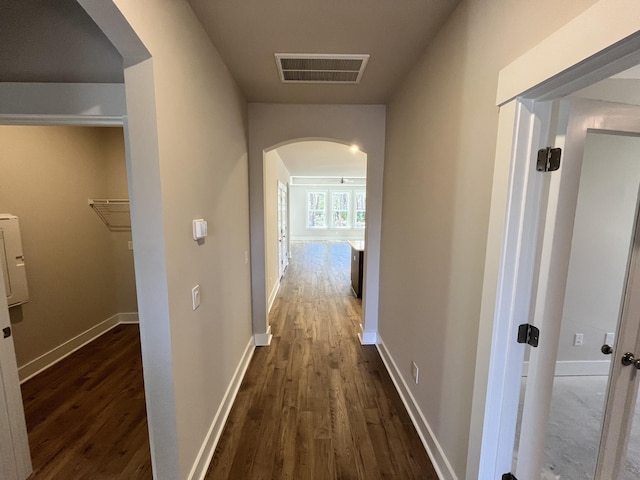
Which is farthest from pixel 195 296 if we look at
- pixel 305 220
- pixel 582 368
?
pixel 305 220

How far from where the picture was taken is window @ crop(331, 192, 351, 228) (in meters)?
11.7

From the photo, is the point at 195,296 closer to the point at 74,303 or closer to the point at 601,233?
the point at 74,303

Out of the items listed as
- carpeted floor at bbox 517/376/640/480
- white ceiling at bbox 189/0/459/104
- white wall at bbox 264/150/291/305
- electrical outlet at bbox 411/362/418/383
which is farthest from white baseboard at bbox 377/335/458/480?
white ceiling at bbox 189/0/459/104

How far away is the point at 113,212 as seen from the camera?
3.32m

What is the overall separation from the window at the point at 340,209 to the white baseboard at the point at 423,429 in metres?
9.42

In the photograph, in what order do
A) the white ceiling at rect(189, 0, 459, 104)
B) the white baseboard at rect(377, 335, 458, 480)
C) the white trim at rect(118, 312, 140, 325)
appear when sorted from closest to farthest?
the white ceiling at rect(189, 0, 459, 104), the white baseboard at rect(377, 335, 458, 480), the white trim at rect(118, 312, 140, 325)

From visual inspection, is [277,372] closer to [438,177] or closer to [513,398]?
[513,398]

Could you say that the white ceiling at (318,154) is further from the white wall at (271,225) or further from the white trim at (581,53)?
the white trim at (581,53)

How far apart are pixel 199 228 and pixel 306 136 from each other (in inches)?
69.4

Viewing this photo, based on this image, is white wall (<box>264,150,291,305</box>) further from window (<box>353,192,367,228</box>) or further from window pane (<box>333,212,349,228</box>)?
window (<box>353,192,367,228</box>)

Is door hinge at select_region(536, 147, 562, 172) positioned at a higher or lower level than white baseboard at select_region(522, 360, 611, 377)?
higher

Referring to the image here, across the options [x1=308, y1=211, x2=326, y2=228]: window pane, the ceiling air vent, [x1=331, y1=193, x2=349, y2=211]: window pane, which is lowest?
[x1=308, y1=211, x2=326, y2=228]: window pane

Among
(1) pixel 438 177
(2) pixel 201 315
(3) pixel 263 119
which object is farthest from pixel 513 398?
(3) pixel 263 119

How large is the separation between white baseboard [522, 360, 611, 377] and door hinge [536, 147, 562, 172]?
252cm
